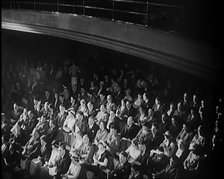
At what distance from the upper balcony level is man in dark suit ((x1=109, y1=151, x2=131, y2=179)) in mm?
741

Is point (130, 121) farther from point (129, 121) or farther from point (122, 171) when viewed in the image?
point (122, 171)

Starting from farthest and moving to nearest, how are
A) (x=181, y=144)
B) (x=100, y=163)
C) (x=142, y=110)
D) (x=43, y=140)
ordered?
(x=43, y=140) → (x=100, y=163) → (x=142, y=110) → (x=181, y=144)

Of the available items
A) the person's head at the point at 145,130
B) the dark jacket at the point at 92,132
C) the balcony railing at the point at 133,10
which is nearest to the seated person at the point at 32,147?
the dark jacket at the point at 92,132

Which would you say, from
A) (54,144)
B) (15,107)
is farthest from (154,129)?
(15,107)

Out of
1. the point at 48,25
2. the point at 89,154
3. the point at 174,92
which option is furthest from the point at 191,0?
the point at 89,154

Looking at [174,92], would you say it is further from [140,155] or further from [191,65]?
[140,155]

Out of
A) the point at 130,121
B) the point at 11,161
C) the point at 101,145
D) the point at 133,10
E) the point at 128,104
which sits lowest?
the point at 11,161

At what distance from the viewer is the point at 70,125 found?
346 cm

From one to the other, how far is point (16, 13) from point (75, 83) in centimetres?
74

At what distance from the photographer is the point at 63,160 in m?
3.46

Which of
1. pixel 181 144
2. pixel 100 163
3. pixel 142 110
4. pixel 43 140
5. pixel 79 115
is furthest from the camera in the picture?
pixel 43 140

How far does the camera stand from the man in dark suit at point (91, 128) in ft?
11.1

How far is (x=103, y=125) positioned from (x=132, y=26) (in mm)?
775

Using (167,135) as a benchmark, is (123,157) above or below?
below
